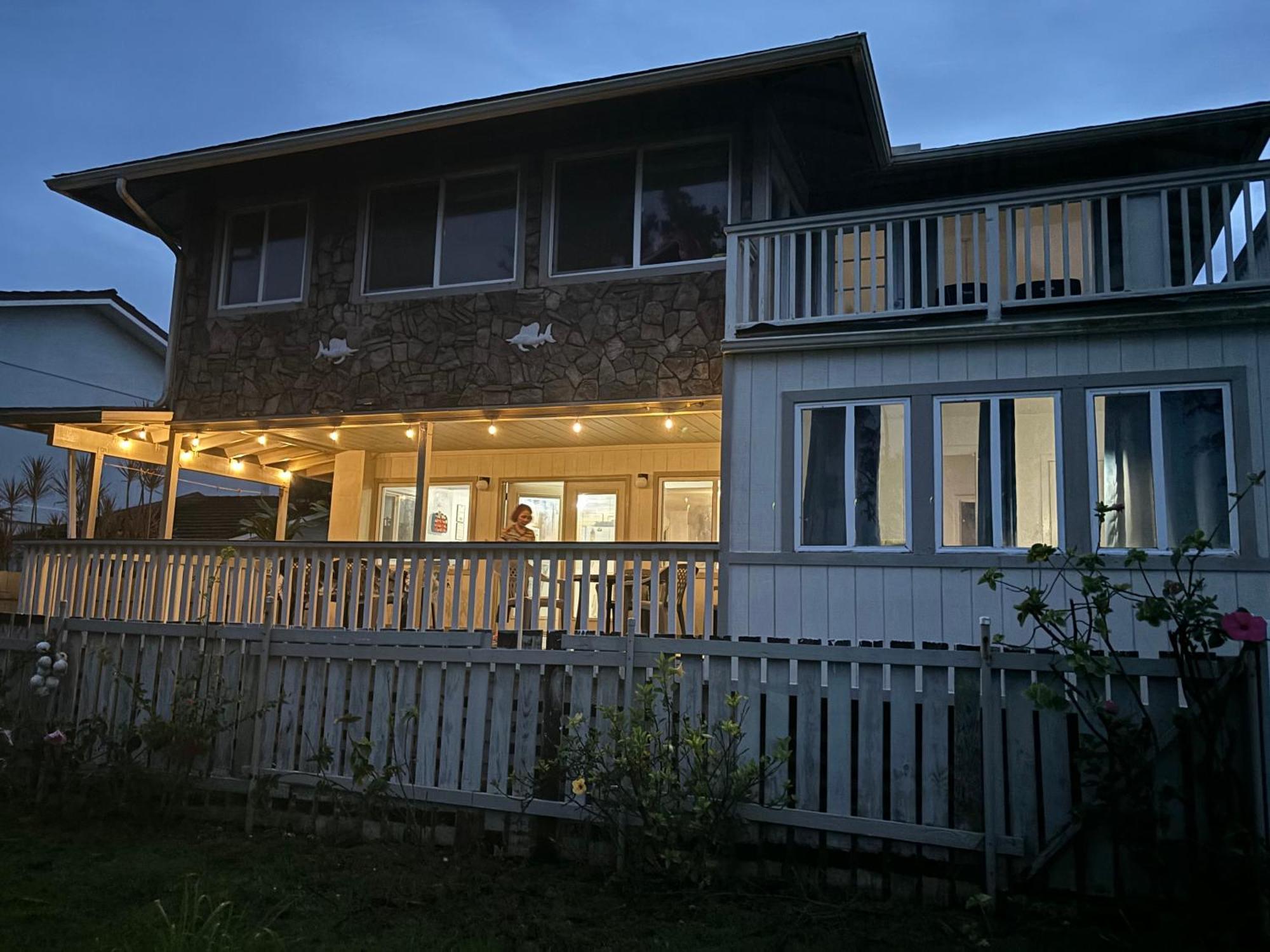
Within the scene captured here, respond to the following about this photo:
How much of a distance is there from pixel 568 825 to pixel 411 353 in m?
7.07

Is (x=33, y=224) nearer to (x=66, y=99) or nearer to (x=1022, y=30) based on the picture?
(x=66, y=99)

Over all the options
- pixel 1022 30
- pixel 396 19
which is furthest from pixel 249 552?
pixel 1022 30

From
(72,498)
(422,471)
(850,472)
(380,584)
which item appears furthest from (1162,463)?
(72,498)

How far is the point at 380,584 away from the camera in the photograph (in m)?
9.50

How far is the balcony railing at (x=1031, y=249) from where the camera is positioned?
7.67 meters

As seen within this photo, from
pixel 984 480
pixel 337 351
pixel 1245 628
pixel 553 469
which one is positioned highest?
pixel 337 351

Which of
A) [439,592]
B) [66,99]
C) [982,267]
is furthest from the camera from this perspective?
[66,99]

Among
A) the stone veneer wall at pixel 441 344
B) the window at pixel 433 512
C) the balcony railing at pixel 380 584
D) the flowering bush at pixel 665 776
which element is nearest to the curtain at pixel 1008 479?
the balcony railing at pixel 380 584

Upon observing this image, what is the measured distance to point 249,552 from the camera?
388 inches

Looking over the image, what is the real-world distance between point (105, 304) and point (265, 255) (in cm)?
1154

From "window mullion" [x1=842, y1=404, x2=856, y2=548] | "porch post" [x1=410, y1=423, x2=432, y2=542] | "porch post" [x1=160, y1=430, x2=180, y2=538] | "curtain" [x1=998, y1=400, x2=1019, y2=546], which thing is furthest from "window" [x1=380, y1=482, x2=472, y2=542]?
"curtain" [x1=998, y1=400, x2=1019, y2=546]

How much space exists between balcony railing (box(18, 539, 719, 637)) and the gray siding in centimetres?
56

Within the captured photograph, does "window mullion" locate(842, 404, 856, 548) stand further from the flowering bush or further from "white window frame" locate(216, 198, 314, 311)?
"white window frame" locate(216, 198, 314, 311)

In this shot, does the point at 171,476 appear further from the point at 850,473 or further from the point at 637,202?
the point at 850,473
